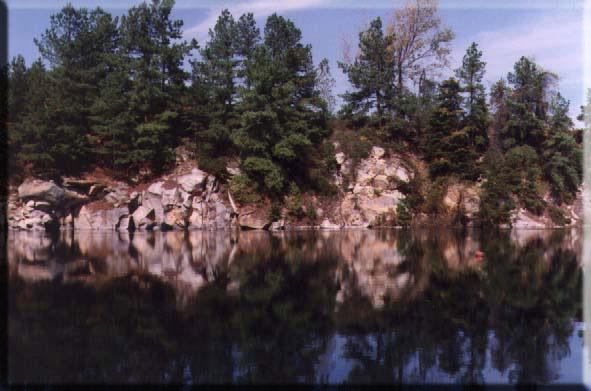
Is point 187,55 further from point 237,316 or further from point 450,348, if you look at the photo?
point 450,348

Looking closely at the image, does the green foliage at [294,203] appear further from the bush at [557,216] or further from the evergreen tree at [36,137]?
the bush at [557,216]

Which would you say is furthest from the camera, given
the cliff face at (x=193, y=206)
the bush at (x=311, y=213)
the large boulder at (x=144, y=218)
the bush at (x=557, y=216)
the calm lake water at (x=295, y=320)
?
the bush at (x=557, y=216)

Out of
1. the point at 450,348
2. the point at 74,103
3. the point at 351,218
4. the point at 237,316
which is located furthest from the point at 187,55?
the point at 450,348

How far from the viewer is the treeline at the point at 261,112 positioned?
38625 mm

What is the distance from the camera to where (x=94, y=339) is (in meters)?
9.09

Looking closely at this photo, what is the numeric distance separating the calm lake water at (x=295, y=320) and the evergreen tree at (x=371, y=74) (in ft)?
87.9

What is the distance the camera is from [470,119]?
1720 inches

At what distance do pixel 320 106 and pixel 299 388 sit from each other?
124ft

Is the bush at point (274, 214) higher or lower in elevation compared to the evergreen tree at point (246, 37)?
lower

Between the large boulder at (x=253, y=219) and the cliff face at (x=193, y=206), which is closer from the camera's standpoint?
the cliff face at (x=193, y=206)

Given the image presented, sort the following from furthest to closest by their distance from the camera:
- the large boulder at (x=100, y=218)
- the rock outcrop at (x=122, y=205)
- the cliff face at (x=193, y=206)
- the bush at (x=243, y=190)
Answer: the bush at (x=243, y=190)
the large boulder at (x=100, y=218)
the cliff face at (x=193, y=206)
the rock outcrop at (x=122, y=205)

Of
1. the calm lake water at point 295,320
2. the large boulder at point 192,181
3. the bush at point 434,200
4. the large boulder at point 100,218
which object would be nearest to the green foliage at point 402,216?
the bush at point 434,200

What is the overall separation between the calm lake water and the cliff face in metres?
18.3

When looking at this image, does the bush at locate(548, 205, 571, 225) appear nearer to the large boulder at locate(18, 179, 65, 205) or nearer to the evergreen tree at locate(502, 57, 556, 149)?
the evergreen tree at locate(502, 57, 556, 149)
